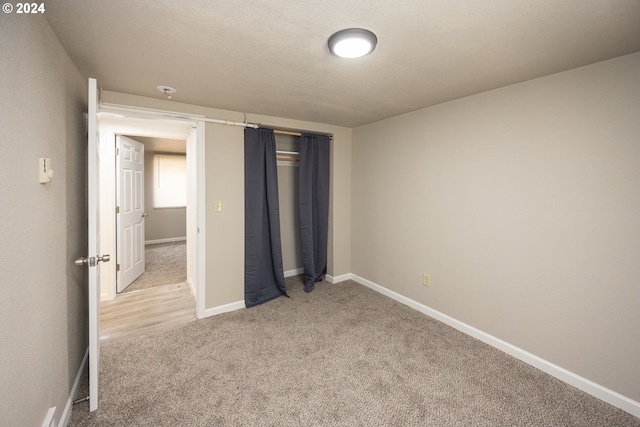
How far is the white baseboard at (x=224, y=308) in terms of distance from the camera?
307 cm

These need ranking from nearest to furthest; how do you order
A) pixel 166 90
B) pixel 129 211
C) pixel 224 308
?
pixel 166 90, pixel 224 308, pixel 129 211

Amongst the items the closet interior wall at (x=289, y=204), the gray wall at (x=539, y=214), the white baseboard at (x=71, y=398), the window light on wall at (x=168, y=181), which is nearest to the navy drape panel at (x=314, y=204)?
the closet interior wall at (x=289, y=204)

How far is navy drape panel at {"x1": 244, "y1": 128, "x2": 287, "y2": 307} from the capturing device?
10.7 ft

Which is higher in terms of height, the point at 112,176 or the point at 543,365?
the point at 112,176

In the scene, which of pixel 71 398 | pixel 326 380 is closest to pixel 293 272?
pixel 326 380

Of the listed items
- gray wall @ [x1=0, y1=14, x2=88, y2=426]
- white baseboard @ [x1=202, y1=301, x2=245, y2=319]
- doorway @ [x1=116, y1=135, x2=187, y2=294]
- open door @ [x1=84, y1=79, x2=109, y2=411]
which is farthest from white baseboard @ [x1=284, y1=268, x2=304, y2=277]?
open door @ [x1=84, y1=79, x2=109, y2=411]

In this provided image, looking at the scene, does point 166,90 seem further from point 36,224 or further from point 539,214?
point 539,214

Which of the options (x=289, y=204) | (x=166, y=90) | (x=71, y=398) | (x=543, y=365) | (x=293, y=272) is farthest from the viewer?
(x=293, y=272)

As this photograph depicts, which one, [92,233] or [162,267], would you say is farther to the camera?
[162,267]

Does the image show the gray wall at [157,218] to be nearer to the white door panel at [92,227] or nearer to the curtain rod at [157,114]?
the curtain rod at [157,114]

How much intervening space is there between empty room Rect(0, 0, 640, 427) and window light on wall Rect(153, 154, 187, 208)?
3477 millimetres

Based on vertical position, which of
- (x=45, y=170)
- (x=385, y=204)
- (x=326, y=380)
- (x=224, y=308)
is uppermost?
(x=45, y=170)

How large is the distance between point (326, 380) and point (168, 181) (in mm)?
6435

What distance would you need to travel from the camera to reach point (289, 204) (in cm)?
427
